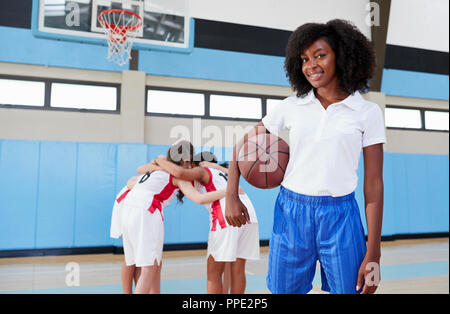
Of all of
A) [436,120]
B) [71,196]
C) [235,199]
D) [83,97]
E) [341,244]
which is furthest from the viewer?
[436,120]

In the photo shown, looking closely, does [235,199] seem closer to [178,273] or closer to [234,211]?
[234,211]

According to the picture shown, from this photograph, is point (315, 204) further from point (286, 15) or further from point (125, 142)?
point (286, 15)

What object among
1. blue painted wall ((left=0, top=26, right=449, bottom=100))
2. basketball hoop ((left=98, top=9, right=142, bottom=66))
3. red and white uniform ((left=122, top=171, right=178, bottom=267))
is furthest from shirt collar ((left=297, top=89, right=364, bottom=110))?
blue painted wall ((left=0, top=26, right=449, bottom=100))

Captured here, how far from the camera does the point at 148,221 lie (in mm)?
2299

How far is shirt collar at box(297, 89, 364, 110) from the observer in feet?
4.04

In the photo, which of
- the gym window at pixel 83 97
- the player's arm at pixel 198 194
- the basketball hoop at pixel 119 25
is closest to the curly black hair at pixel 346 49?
the player's arm at pixel 198 194

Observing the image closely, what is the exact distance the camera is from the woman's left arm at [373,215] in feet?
3.79

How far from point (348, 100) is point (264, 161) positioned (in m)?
0.39

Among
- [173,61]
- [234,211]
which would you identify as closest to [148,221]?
[234,211]

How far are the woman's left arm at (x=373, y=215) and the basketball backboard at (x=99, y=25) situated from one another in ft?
12.8

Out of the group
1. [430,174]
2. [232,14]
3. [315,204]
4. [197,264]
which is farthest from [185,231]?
[430,174]

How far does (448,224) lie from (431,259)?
218 centimetres

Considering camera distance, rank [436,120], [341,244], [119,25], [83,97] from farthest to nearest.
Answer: [436,120] < [83,97] < [119,25] < [341,244]

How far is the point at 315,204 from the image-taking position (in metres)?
1.23
